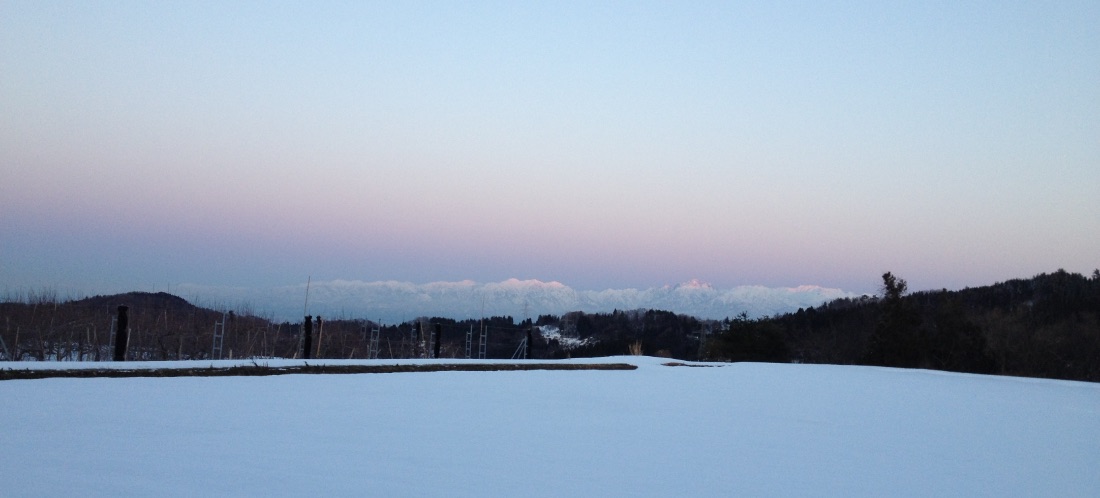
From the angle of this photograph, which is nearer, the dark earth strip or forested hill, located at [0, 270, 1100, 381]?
the dark earth strip

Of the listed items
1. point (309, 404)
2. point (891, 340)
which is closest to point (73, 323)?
point (309, 404)

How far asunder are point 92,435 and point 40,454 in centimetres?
48

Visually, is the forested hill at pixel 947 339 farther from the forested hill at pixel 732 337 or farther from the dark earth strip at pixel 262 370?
the dark earth strip at pixel 262 370

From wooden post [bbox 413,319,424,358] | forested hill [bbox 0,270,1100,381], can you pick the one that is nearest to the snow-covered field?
forested hill [bbox 0,270,1100,381]

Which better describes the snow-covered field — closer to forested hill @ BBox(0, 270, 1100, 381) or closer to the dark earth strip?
the dark earth strip

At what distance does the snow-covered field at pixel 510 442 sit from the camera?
3.00m

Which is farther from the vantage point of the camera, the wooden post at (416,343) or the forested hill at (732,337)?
the wooden post at (416,343)

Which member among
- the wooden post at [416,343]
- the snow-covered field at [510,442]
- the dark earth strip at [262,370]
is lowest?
the snow-covered field at [510,442]

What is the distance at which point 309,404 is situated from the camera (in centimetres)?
523

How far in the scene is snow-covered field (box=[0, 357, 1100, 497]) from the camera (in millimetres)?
2996

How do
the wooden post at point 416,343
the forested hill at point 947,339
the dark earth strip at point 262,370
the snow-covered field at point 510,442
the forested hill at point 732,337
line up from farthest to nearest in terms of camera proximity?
the wooden post at point 416,343 → the forested hill at point 947,339 → the forested hill at point 732,337 → the dark earth strip at point 262,370 → the snow-covered field at point 510,442

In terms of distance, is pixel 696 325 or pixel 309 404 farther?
pixel 696 325

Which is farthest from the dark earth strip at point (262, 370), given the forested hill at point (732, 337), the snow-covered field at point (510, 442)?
the forested hill at point (732, 337)

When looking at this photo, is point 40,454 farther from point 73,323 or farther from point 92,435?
point 73,323
